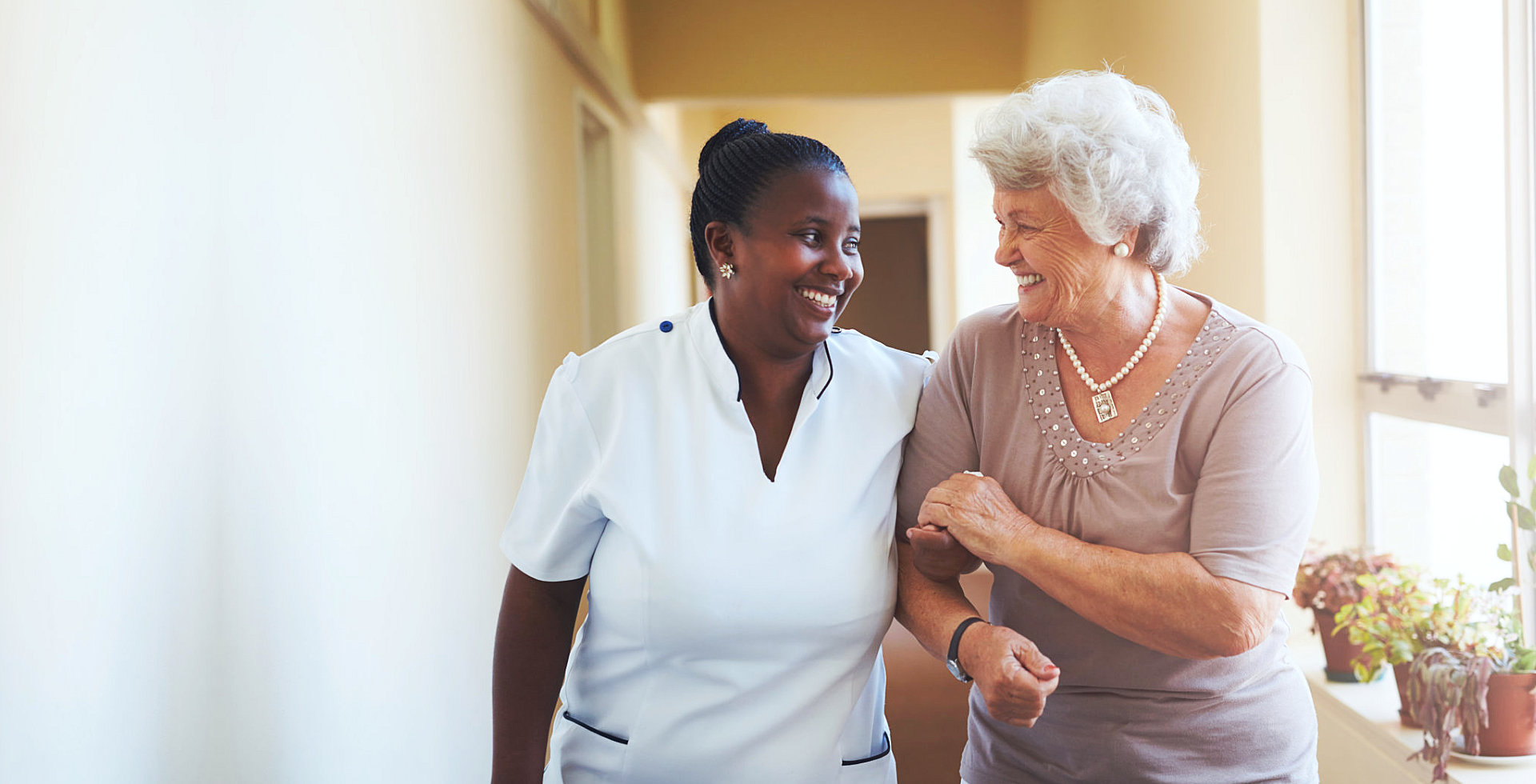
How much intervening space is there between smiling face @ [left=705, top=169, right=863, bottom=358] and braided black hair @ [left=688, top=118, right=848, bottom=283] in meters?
0.01

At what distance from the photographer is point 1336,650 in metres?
2.60

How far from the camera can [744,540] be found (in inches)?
52.1

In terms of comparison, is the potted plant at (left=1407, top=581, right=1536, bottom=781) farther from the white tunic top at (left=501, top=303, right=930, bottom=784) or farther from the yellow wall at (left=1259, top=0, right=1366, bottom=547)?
the white tunic top at (left=501, top=303, right=930, bottom=784)

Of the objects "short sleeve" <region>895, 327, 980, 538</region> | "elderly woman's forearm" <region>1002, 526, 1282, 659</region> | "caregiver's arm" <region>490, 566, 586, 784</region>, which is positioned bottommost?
"caregiver's arm" <region>490, 566, 586, 784</region>

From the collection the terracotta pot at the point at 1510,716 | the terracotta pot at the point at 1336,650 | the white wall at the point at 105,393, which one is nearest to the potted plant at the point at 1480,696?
the terracotta pot at the point at 1510,716

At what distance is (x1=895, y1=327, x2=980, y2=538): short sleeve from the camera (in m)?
1.44

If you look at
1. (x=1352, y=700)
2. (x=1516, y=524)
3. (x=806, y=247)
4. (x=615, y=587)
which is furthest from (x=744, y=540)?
(x=1352, y=700)

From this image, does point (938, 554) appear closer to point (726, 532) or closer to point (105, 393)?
point (726, 532)

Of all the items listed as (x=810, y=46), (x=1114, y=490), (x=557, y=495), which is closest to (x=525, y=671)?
(x=557, y=495)

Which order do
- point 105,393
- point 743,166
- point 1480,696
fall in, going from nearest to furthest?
point 105,393
point 743,166
point 1480,696

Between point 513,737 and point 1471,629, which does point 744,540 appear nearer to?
point 513,737

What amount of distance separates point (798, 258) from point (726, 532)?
353 millimetres

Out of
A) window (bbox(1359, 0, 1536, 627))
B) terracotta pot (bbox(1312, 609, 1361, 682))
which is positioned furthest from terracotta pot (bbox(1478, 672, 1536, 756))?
terracotta pot (bbox(1312, 609, 1361, 682))

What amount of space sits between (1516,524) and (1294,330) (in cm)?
93
